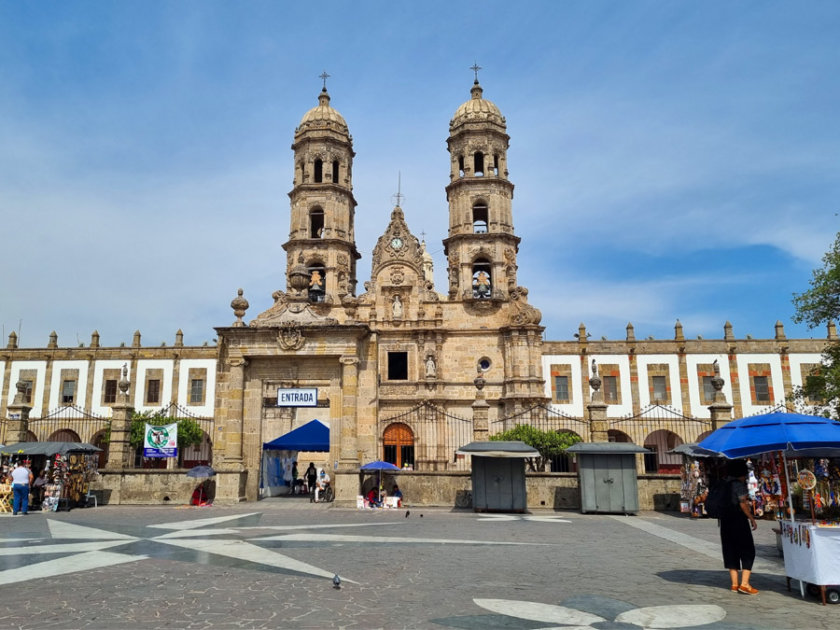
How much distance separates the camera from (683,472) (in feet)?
59.6

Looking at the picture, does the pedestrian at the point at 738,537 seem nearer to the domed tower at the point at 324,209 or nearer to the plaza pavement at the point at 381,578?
the plaza pavement at the point at 381,578

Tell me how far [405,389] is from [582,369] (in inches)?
450

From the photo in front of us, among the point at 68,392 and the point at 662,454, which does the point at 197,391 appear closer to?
the point at 68,392

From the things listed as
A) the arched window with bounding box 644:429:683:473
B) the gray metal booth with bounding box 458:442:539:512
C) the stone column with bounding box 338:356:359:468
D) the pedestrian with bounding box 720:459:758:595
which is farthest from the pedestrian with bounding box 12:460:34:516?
the arched window with bounding box 644:429:683:473

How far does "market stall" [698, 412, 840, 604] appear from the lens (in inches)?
284

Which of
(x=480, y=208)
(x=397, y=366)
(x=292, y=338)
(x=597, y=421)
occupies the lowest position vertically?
(x=597, y=421)

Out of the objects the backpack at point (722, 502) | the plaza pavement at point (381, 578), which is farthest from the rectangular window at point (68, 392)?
the backpack at point (722, 502)

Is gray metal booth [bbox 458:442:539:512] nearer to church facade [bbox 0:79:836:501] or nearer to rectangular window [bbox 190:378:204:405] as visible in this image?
church facade [bbox 0:79:836:501]

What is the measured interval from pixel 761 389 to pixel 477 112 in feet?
86.0

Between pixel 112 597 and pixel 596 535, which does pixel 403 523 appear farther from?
pixel 112 597

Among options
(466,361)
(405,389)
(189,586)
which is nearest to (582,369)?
(466,361)

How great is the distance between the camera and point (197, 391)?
42.3m

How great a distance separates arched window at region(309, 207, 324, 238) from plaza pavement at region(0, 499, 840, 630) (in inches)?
1250

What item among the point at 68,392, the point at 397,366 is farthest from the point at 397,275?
the point at 68,392
